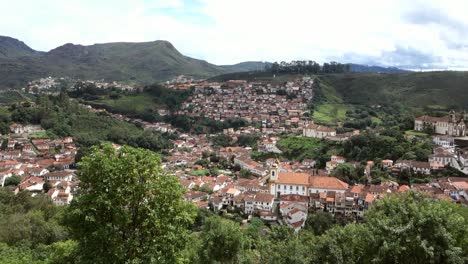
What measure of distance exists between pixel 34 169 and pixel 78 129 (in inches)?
889

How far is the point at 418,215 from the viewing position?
31.7ft

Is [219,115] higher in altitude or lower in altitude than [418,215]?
lower

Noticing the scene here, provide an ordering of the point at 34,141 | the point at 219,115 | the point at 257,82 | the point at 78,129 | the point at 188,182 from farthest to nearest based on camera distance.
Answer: the point at 257,82, the point at 219,115, the point at 78,129, the point at 34,141, the point at 188,182

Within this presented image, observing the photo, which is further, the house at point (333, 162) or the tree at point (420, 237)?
the house at point (333, 162)

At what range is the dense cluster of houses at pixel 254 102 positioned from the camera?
292 ft

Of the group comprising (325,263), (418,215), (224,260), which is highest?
(418,215)

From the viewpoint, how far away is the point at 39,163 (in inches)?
2025

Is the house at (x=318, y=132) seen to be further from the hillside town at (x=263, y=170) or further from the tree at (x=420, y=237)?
the tree at (x=420, y=237)

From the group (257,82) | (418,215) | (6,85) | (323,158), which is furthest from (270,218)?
(6,85)

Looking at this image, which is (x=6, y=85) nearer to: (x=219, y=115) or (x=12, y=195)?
(x=219, y=115)

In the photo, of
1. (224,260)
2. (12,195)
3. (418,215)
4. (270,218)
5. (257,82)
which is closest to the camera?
(418,215)

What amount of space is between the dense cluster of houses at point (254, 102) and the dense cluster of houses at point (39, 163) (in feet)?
125

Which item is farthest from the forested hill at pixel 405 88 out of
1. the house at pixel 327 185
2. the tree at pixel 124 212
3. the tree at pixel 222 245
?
the tree at pixel 124 212

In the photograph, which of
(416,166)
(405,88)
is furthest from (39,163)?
(405,88)
